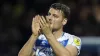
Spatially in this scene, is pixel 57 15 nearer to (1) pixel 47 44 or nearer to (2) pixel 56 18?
(2) pixel 56 18

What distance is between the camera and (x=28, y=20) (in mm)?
10961

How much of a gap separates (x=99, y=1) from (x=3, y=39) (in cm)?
257

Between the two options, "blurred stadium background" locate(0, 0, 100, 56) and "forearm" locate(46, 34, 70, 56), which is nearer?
"forearm" locate(46, 34, 70, 56)

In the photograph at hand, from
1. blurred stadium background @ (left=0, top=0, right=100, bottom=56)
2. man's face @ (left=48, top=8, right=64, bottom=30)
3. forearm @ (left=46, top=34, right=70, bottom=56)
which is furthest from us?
blurred stadium background @ (left=0, top=0, right=100, bottom=56)

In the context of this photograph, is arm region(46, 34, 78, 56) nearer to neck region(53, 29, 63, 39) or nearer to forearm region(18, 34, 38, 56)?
forearm region(18, 34, 38, 56)

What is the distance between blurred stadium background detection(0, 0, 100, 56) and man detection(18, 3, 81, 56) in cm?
295

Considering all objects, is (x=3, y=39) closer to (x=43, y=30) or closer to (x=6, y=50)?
(x=6, y=50)

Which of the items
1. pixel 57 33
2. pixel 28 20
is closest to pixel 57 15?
pixel 57 33

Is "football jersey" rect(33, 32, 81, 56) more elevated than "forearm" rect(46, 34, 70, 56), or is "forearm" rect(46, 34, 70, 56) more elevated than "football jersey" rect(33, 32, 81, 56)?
"forearm" rect(46, 34, 70, 56)

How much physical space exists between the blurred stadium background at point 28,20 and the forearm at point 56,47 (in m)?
3.42

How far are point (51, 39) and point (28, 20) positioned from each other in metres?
4.97

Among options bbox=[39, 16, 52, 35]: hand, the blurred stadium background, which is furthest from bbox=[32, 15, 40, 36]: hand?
the blurred stadium background

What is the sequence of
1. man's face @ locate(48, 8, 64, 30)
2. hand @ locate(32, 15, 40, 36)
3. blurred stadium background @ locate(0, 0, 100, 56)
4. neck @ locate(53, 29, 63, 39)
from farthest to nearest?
blurred stadium background @ locate(0, 0, 100, 56) → neck @ locate(53, 29, 63, 39) → man's face @ locate(48, 8, 64, 30) → hand @ locate(32, 15, 40, 36)

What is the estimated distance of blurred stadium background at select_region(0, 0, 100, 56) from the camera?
1020cm
